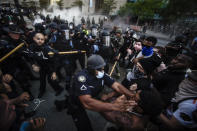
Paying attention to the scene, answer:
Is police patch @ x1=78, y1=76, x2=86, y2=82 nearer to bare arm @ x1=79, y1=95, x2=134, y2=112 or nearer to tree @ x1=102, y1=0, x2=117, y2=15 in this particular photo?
bare arm @ x1=79, y1=95, x2=134, y2=112

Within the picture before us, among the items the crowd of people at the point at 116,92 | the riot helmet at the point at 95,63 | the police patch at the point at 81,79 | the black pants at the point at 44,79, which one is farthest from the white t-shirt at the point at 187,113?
the black pants at the point at 44,79

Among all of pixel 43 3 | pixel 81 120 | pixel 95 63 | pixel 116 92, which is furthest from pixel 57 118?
pixel 43 3

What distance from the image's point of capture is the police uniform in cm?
177

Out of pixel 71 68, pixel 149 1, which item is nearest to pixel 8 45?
pixel 71 68

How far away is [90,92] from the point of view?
1.75 metres

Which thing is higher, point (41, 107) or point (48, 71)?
point (48, 71)

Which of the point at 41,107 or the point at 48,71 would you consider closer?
the point at 41,107

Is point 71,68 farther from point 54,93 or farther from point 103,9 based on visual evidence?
point 103,9

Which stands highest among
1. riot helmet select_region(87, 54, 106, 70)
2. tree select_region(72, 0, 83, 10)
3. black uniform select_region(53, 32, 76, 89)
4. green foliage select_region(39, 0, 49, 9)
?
tree select_region(72, 0, 83, 10)

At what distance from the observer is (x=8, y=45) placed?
3129mm

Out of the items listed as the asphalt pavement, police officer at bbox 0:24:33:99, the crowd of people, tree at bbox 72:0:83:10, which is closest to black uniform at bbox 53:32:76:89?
the crowd of people

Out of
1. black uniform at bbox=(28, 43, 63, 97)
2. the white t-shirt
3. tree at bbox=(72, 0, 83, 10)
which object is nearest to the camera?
the white t-shirt

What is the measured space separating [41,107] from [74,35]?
12.7 feet

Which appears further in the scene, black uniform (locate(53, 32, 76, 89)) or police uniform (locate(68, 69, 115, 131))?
black uniform (locate(53, 32, 76, 89))
